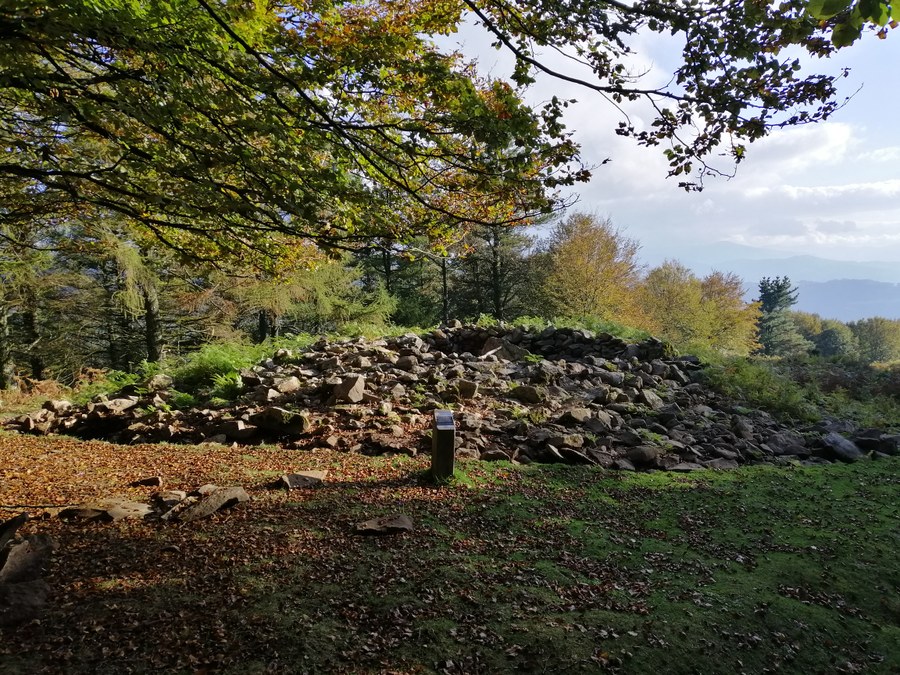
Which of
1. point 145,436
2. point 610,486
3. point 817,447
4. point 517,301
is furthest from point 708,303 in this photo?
point 145,436

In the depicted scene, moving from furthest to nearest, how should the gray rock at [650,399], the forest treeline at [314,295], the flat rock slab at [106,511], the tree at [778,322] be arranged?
the tree at [778,322] < the forest treeline at [314,295] < the gray rock at [650,399] < the flat rock slab at [106,511]

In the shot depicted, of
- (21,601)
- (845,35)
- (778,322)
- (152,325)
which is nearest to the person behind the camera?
(845,35)

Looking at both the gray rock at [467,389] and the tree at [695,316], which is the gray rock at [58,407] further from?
the tree at [695,316]

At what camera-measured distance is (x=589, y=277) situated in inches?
1029

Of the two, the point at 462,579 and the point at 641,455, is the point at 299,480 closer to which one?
the point at 462,579

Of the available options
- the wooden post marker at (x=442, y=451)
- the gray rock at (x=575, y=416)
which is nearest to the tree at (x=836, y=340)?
the gray rock at (x=575, y=416)

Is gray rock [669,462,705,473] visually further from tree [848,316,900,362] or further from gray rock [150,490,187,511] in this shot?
tree [848,316,900,362]

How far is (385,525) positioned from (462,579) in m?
0.95

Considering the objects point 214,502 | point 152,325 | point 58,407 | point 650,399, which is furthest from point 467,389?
point 152,325

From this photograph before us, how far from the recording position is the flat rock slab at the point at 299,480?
5.30m

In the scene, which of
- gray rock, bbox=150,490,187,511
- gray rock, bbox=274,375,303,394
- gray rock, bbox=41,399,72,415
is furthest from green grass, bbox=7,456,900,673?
gray rock, bbox=41,399,72,415

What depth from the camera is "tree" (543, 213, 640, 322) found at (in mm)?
26141

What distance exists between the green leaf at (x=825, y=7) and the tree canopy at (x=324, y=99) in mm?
1660

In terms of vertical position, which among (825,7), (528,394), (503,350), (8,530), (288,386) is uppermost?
(825,7)
